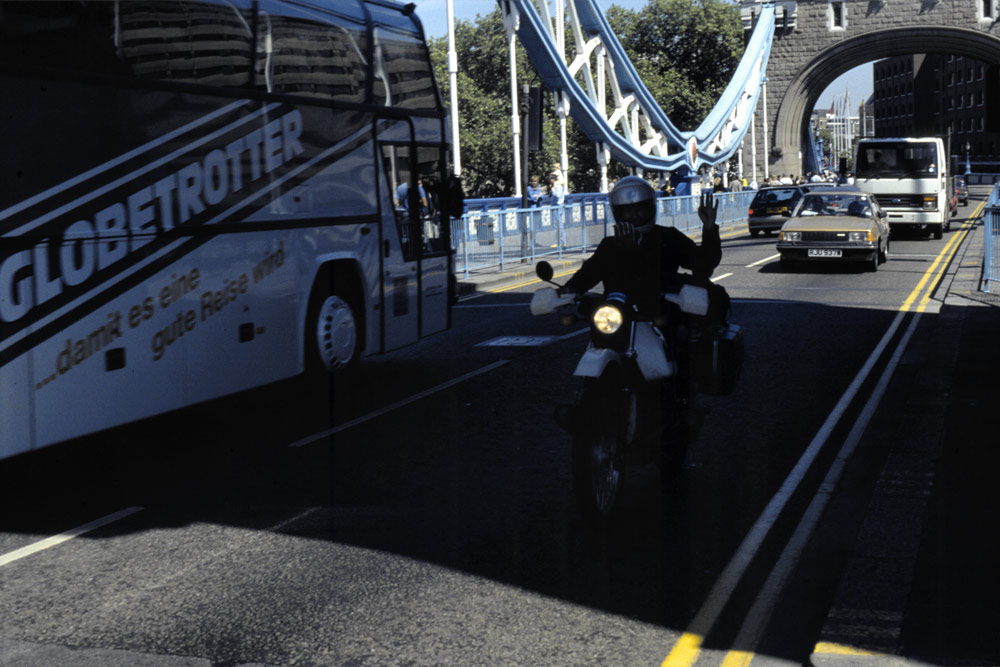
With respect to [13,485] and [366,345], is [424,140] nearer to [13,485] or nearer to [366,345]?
[366,345]

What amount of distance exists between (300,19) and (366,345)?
2775mm

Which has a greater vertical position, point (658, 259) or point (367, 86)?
point (367, 86)

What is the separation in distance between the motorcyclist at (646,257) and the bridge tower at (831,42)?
2808 inches

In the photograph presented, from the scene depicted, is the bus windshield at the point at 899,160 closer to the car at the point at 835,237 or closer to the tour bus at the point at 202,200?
the car at the point at 835,237

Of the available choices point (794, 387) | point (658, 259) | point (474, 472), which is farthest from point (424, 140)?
point (658, 259)

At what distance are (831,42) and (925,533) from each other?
77.5 m

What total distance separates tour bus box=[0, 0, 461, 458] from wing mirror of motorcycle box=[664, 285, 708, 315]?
343cm

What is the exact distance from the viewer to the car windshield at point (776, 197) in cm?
3541

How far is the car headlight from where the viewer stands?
5699mm

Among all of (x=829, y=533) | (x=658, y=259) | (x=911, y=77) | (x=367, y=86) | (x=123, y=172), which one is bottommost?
(x=829, y=533)

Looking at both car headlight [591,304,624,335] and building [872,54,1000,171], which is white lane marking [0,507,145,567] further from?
building [872,54,1000,171]

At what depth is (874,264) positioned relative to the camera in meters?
22.4

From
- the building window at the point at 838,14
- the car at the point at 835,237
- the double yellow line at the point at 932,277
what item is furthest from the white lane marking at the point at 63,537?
the building window at the point at 838,14

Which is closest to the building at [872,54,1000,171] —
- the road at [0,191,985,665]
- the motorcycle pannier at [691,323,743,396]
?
the road at [0,191,985,665]
